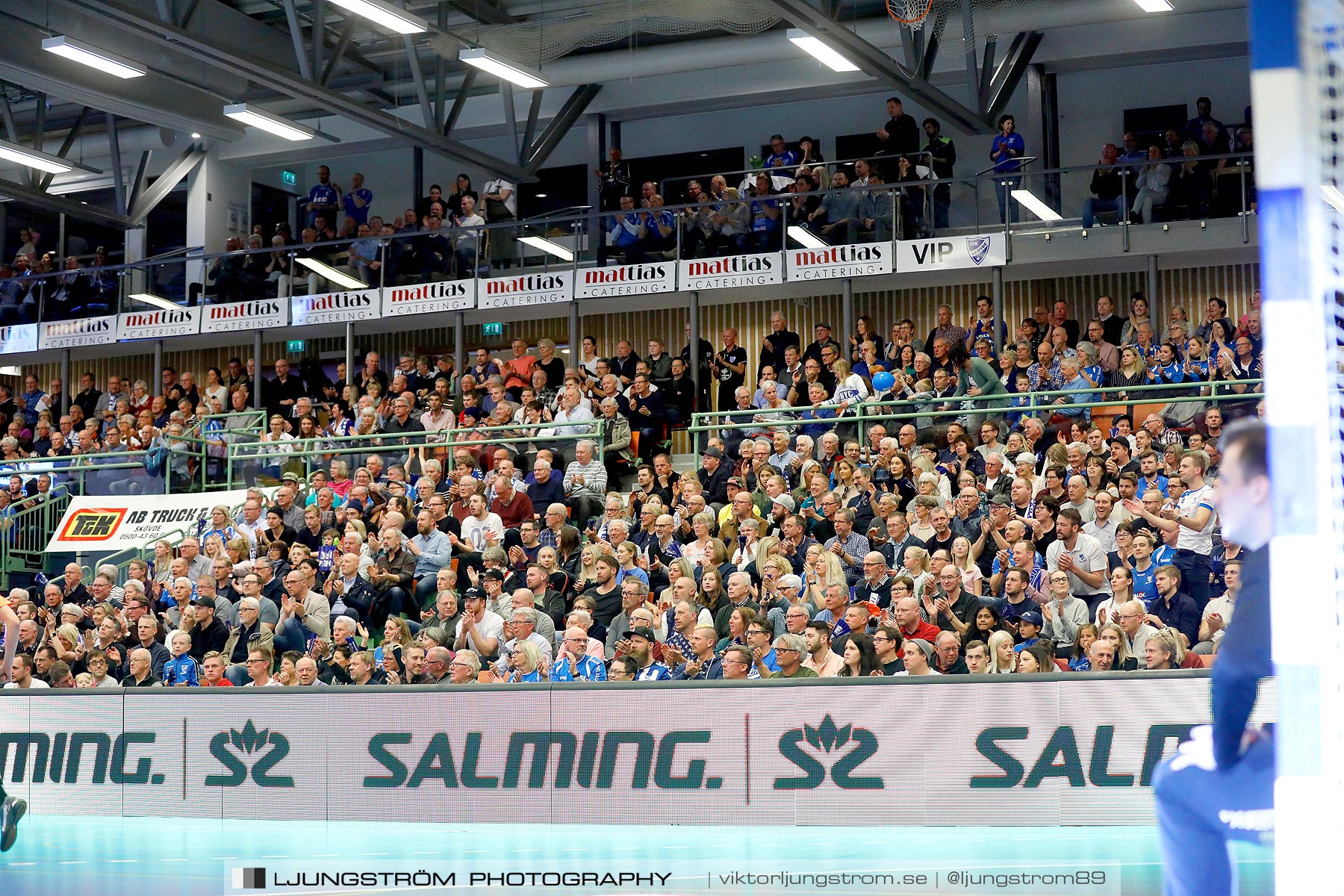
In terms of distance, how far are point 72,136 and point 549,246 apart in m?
9.56

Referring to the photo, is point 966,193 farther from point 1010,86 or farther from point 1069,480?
point 1069,480

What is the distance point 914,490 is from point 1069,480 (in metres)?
1.88

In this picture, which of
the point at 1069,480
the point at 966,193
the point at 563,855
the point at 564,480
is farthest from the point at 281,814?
the point at 966,193

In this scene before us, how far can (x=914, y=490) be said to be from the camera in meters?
14.5

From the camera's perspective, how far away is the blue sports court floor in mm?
8273

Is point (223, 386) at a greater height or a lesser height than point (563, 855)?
greater

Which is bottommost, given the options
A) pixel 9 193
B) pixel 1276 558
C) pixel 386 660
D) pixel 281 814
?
pixel 281 814

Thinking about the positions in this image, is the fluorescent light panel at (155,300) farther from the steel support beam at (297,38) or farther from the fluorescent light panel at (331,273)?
the steel support beam at (297,38)

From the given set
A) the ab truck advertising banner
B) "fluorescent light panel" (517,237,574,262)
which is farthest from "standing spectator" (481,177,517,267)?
the ab truck advertising banner

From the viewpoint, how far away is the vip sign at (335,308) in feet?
76.3

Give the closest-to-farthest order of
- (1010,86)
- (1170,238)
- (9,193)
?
(1170,238) < (1010,86) < (9,193)

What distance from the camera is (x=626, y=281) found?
21797 mm

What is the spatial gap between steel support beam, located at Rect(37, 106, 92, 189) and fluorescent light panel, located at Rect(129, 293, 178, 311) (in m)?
3.08

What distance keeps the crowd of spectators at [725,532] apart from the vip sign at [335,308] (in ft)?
9.29
